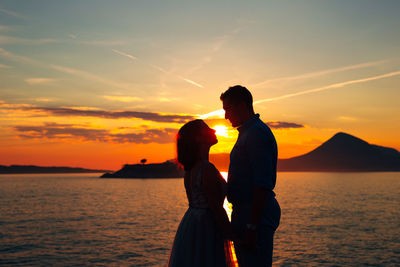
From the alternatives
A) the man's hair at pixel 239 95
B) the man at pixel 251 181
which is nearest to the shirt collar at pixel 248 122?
the man at pixel 251 181

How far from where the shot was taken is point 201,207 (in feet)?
14.7

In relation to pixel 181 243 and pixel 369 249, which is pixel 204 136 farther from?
pixel 369 249

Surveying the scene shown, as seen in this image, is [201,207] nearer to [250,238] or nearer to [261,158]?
[250,238]

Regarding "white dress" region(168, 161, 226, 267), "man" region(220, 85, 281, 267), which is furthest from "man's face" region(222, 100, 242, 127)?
"white dress" region(168, 161, 226, 267)

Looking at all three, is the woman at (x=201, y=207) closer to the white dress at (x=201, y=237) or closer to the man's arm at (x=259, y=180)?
the white dress at (x=201, y=237)

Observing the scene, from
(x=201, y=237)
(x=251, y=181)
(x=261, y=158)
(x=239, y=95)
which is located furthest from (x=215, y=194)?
(x=239, y=95)

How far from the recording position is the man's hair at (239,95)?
395 cm

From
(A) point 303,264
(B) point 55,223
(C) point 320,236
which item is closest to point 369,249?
(C) point 320,236

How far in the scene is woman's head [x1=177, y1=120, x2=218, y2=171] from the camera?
4266mm

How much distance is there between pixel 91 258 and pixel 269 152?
2257 centimetres

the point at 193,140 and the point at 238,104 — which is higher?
the point at 238,104

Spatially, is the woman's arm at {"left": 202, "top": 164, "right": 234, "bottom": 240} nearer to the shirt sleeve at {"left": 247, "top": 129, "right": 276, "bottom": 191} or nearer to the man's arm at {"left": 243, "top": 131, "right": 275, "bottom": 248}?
the man's arm at {"left": 243, "top": 131, "right": 275, "bottom": 248}

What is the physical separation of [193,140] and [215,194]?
72 centimetres

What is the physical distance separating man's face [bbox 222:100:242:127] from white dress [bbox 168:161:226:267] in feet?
2.87
